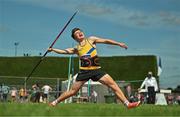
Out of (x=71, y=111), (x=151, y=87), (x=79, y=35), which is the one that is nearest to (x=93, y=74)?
(x=79, y=35)

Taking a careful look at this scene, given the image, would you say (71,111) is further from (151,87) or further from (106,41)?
(151,87)


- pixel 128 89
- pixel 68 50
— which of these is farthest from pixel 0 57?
pixel 68 50

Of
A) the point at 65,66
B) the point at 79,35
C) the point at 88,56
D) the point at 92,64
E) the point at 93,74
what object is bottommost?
the point at 93,74

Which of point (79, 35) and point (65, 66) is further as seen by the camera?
point (65, 66)

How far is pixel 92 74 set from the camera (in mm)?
12203

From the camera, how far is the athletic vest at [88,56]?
39.8 ft

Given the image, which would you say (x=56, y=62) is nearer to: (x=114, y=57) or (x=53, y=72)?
(x=53, y=72)

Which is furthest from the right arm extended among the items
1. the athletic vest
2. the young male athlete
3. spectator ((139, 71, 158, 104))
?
spectator ((139, 71, 158, 104))

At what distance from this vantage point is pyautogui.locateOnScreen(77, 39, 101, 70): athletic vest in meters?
12.1

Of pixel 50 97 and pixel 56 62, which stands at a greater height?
pixel 56 62

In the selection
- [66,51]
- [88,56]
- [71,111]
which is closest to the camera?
[71,111]

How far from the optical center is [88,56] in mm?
12133

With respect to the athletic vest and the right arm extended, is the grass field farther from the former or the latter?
the right arm extended

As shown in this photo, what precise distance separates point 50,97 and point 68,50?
22.2m
